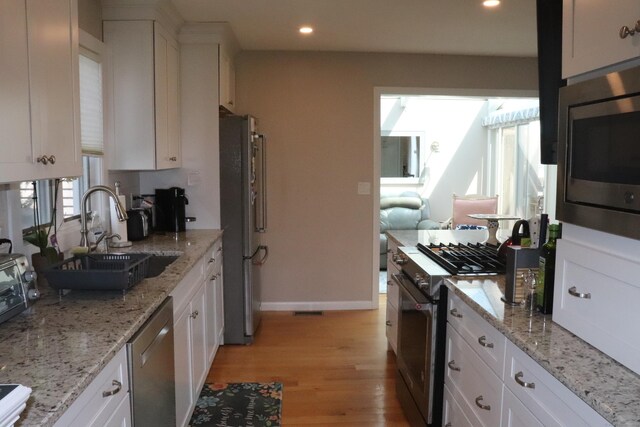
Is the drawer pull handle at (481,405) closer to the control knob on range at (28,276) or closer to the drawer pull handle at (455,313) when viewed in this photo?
the drawer pull handle at (455,313)

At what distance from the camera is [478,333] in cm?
196

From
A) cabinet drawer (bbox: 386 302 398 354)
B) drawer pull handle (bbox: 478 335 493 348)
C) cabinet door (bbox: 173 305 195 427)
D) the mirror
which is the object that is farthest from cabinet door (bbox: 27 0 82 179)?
the mirror

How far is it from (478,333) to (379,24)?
8.43ft

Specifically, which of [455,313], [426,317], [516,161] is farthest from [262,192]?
[516,161]

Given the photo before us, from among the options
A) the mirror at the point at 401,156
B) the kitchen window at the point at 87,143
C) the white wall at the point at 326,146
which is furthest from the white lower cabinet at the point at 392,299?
the mirror at the point at 401,156

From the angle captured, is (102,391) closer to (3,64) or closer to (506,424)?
(3,64)

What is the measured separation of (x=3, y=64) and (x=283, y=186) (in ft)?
10.8

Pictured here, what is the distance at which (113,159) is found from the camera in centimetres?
324

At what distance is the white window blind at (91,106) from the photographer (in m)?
2.88

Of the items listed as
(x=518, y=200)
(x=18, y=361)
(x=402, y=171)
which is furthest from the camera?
(x=402, y=171)

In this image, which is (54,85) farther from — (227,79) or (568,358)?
(227,79)

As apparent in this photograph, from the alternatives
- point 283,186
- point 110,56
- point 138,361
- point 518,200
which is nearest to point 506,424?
point 138,361

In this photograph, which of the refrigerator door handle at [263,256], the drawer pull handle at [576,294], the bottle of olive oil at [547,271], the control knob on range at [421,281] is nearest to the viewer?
the drawer pull handle at [576,294]

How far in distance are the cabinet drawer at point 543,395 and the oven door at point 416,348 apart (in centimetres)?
70
